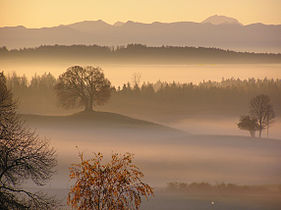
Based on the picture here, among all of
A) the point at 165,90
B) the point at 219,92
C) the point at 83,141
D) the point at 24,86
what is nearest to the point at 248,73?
the point at 219,92

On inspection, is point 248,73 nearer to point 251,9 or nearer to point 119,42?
point 251,9

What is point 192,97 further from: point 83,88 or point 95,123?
point 83,88

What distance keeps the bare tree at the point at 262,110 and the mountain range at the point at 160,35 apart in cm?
227

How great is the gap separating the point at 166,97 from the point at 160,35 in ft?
9.40

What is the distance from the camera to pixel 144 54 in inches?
1230

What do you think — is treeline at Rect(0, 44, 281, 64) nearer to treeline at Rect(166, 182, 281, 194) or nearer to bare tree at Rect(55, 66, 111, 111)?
bare tree at Rect(55, 66, 111, 111)

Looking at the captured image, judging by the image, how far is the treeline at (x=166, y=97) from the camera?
30.1 meters

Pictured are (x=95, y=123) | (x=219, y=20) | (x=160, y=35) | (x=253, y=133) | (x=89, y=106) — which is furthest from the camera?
(x=160, y=35)

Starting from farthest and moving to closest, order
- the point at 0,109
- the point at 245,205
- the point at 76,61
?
1. the point at 76,61
2. the point at 245,205
3. the point at 0,109

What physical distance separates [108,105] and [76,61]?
8.07 ft

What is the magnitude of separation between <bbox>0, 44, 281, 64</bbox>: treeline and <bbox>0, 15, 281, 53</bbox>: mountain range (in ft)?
0.78

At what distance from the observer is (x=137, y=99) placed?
30625 mm

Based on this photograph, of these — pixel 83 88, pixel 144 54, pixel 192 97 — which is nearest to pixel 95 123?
pixel 83 88

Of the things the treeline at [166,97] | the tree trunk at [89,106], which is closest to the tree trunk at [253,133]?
the treeline at [166,97]
